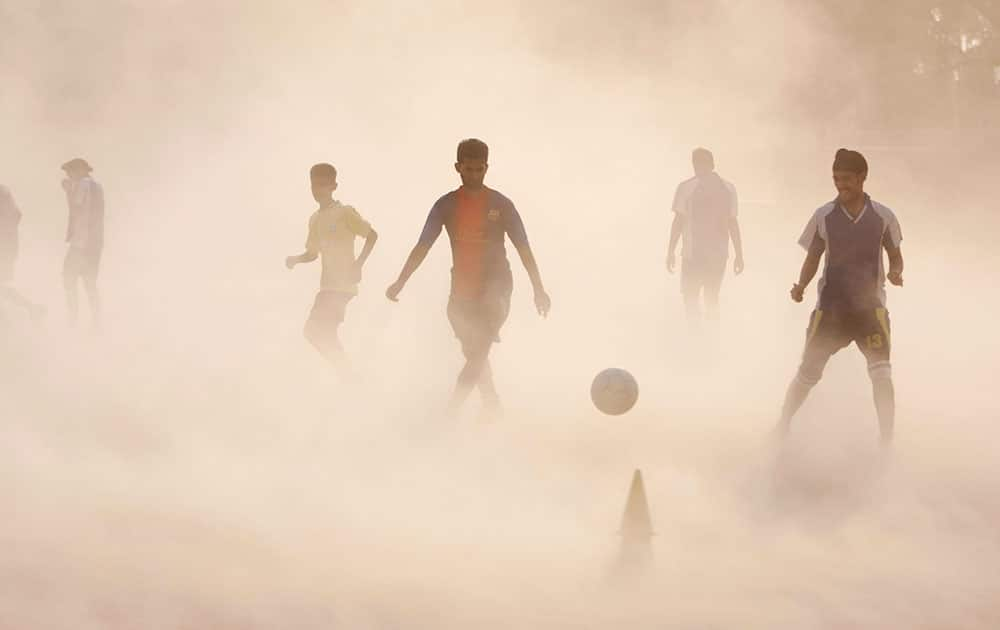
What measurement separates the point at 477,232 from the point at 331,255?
58.6 inches

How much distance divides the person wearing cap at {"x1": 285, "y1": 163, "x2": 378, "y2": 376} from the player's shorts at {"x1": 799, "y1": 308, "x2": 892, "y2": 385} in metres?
2.79

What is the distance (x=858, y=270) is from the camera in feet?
28.8

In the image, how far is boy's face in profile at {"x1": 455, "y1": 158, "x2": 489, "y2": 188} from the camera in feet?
29.9

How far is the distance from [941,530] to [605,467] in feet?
6.61

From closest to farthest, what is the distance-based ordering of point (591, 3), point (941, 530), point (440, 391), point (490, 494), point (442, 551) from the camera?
point (442, 551) → point (941, 530) → point (490, 494) → point (440, 391) → point (591, 3)

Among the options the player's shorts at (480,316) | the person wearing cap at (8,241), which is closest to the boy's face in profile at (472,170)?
the player's shorts at (480,316)

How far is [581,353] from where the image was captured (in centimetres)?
1420

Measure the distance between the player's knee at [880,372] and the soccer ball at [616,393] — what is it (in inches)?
53.4

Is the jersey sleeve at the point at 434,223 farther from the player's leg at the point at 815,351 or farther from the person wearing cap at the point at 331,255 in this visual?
the player's leg at the point at 815,351

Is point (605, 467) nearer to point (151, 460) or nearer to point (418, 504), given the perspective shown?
point (418, 504)

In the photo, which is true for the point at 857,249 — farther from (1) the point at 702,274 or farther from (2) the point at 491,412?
(1) the point at 702,274

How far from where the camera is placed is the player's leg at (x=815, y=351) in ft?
29.6

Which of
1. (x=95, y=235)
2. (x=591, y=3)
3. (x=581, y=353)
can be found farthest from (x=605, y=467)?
(x=591, y=3)

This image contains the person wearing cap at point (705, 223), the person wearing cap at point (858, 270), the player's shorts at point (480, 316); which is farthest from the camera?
the person wearing cap at point (705, 223)
